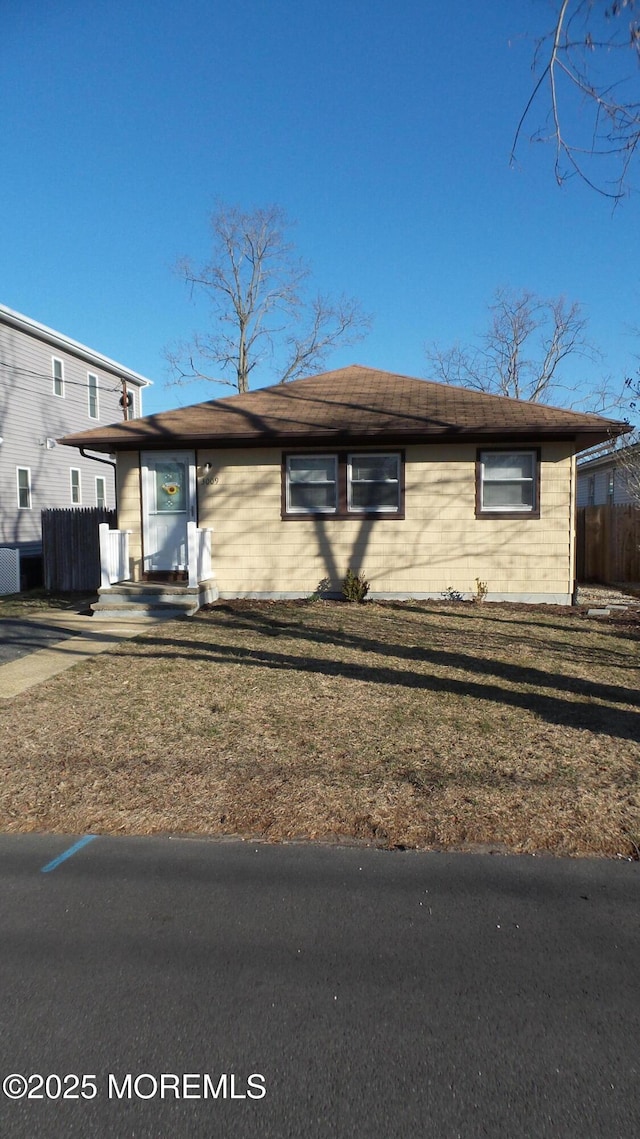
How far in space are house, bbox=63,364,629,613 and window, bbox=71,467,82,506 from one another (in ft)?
42.0

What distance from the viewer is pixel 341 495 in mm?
12625

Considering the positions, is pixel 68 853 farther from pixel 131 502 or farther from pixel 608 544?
pixel 608 544

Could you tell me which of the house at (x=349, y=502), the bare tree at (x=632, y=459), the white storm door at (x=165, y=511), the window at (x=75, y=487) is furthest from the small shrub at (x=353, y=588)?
the window at (x=75, y=487)

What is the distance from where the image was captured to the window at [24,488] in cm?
2198

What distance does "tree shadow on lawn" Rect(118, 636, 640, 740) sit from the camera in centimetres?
575

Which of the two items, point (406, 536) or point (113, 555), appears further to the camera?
point (406, 536)

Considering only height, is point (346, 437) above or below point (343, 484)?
above

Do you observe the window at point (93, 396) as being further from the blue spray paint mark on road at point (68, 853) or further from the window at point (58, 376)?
the blue spray paint mark on road at point (68, 853)

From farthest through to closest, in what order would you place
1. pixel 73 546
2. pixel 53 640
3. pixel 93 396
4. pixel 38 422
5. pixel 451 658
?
pixel 93 396 → pixel 38 422 → pixel 73 546 → pixel 53 640 → pixel 451 658

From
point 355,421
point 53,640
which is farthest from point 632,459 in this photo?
point 53,640

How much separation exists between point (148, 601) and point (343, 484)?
12.5 ft

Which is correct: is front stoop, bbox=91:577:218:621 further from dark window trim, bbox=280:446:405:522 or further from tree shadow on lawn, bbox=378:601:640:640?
tree shadow on lawn, bbox=378:601:640:640

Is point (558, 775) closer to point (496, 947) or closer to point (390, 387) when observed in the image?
point (496, 947)

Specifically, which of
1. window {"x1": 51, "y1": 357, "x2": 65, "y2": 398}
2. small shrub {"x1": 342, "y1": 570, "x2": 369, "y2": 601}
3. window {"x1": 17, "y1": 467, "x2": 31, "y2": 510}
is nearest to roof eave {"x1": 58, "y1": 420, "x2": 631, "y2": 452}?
small shrub {"x1": 342, "y1": 570, "x2": 369, "y2": 601}
